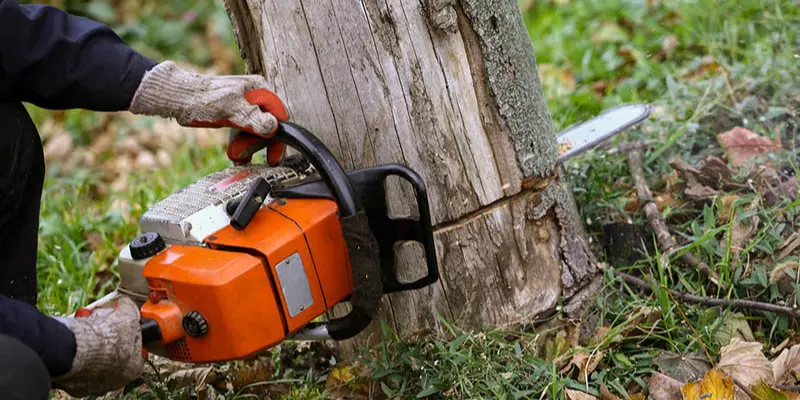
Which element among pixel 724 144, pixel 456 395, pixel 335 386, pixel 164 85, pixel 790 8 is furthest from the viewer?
pixel 790 8

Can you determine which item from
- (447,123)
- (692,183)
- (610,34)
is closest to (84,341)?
(447,123)

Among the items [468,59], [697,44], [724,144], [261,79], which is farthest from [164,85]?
[697,44]

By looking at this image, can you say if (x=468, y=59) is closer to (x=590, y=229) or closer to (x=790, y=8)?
(x=590, y=229)

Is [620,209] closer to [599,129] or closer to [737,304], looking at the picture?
[599,129]

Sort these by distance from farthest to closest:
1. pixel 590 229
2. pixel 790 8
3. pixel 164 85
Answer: pixel 790 8 → pixel 590 229 → pixel 164 85

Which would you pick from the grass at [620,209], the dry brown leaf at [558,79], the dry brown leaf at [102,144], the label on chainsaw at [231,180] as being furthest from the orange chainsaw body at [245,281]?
the dry brown leaf at [102,144]

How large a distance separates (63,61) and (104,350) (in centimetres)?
72

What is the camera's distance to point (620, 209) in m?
2.97

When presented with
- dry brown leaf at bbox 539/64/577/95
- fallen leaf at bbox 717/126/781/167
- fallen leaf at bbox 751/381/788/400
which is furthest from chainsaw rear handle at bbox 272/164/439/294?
dry brown leaf at bbox 539/64/577/95

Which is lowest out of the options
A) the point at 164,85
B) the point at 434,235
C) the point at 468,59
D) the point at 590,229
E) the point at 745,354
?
the point at 745,354

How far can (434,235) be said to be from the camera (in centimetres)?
246

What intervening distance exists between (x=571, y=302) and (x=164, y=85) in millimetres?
1334

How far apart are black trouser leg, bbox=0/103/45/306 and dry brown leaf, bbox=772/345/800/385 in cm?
204

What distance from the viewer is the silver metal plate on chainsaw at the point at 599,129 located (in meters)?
2.67
